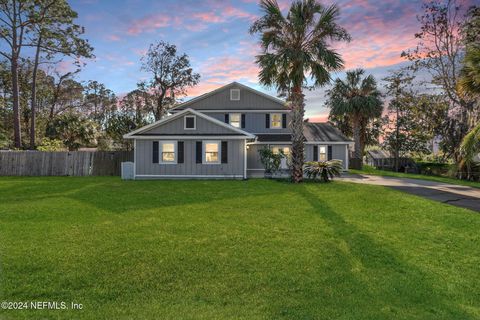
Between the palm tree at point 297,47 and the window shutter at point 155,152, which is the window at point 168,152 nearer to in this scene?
the window shutter at point 155,152

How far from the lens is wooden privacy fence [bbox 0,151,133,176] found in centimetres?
2073

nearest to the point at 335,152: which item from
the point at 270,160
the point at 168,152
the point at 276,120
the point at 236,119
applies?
the point at 276,120

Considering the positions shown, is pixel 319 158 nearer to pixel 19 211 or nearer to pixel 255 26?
pixel 255 26

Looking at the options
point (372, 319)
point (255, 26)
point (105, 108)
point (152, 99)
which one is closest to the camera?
point (372, 319)

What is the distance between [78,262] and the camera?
524 centimetres

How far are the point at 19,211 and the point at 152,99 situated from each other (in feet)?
105

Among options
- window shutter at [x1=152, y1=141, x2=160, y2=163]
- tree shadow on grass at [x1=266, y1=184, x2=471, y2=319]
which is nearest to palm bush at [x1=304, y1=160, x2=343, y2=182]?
window shutter at [x1=152, y1=141, x2=160, y2=163]

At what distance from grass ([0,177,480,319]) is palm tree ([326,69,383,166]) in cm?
2424

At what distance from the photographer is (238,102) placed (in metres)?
24.3

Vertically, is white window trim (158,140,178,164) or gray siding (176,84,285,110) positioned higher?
gray siding (176,84,285,110)

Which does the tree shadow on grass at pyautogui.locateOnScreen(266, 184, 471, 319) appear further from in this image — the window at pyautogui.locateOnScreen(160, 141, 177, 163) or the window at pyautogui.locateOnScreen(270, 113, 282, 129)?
the window at pyautogui.locateOnScreen(270, 113, 282, 129)

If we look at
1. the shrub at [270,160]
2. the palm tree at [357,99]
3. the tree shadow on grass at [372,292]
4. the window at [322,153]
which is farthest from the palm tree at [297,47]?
the palm tree at [357,99]

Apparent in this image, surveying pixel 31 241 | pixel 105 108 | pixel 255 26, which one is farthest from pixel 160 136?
pixel 105 108

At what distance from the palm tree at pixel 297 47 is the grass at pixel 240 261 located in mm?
8642
